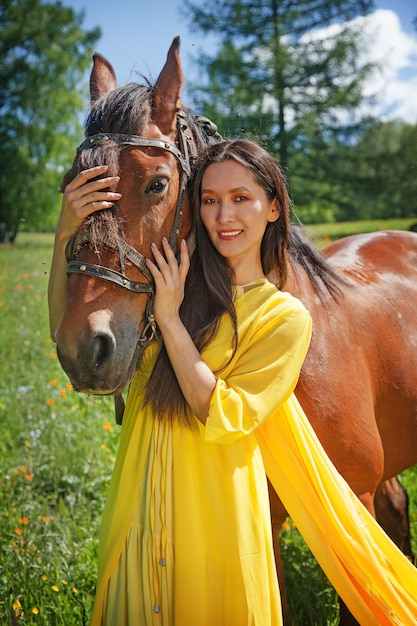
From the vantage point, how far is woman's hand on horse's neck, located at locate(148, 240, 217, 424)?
5.17 feet

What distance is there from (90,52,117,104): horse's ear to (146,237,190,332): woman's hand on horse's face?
85cm

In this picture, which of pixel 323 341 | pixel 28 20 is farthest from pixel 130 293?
pixel 28 20

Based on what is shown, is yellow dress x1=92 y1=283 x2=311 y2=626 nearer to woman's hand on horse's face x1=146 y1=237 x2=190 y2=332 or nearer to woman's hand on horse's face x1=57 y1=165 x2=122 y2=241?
woman's hand on horse's face x1=146 y1=237 x2=190 y2=332

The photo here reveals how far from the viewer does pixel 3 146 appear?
21.7 metres

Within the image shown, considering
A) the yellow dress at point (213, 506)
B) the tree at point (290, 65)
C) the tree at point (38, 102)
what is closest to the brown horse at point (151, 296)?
the yellow dress at point (213, 506)

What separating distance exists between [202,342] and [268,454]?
1.55 feet

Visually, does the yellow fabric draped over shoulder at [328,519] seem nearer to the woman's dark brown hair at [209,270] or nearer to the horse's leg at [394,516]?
the woman's dark brown hair at [209,270]

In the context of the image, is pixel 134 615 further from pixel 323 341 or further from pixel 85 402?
pixel 85 402

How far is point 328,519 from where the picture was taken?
1.73 m

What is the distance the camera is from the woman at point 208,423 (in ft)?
5.10

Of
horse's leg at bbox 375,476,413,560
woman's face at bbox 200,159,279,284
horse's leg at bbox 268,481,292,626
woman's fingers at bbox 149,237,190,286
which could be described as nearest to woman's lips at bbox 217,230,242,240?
woman's face at bbox 200,159,279,284

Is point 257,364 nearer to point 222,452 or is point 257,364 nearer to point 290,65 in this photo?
point 222,452

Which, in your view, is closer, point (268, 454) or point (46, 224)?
point (268, 454)

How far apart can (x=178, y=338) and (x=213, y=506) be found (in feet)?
1.81
